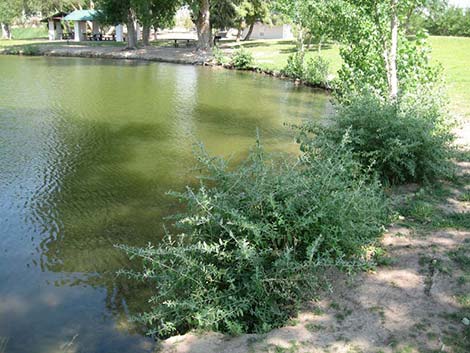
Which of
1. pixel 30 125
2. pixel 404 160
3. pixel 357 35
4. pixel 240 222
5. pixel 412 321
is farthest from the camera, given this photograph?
pixel 30 125

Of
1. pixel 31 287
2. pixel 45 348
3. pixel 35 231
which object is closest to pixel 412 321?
pixel 45 348

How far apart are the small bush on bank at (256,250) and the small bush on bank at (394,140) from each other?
2019mm

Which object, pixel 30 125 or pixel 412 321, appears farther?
pixel 30 125

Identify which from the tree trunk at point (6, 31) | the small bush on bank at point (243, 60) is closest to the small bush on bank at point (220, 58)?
the small bush on bank at point (243, 60)

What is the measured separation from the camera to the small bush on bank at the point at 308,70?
21.2 meters

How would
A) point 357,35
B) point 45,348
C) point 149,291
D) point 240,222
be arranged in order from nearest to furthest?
point 240,222 → point 45,348 → point 149,291 → point 357,35

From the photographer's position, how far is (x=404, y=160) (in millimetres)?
6727

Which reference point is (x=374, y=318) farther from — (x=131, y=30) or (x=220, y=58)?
(x=131, y=30)

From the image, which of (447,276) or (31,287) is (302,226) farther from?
(31,287)

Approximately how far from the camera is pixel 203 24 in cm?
3428

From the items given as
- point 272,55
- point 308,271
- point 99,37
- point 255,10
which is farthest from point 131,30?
point 308,271

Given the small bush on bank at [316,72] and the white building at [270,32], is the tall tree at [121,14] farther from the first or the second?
the white building at [270,32]

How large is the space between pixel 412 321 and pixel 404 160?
11.5 feet

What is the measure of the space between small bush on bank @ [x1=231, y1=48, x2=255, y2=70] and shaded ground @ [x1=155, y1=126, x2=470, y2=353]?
23.9 metres
